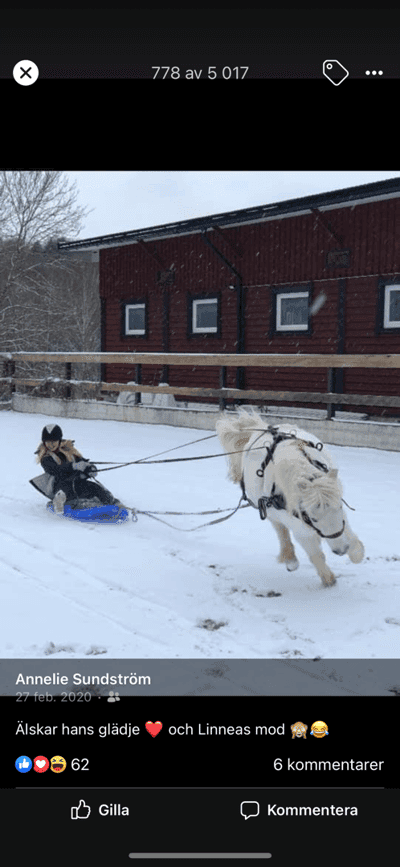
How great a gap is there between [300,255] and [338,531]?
11.3m

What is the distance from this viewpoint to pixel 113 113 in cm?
191

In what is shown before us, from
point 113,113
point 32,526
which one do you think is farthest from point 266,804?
point 32,526

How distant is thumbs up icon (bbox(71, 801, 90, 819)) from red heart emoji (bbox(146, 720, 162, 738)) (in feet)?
0.77

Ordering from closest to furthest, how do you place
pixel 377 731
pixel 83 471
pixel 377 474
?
1. pixel 377 731
2. pixel 83 471
3. pixel 377 474

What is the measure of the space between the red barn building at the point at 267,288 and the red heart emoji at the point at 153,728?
10687 millimetres

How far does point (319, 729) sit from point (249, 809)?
0.28 meters

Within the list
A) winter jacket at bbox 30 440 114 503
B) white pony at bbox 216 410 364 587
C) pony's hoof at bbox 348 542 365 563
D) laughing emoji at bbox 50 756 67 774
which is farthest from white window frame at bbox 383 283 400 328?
laughing emoji at bbox 50 756 67 774

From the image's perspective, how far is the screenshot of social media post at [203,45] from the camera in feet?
5.71

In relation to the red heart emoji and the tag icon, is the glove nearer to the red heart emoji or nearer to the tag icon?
the red heart emoji

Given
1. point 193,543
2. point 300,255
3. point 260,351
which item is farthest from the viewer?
point 260,351

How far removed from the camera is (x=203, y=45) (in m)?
1.79

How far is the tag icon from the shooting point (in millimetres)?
1836

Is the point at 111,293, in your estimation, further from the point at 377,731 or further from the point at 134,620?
the point at 377,731

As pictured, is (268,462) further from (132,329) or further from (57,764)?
(132,329)
